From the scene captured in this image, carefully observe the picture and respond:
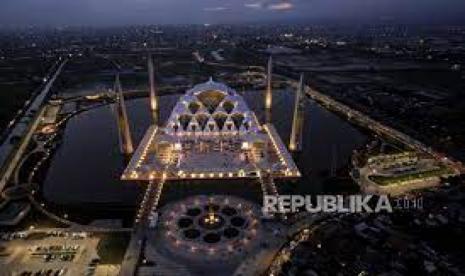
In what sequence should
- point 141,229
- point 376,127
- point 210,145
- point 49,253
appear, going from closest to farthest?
point 49,253
point 141,229
point 210,145
point 376,127

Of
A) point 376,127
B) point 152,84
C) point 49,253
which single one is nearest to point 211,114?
point 152,84

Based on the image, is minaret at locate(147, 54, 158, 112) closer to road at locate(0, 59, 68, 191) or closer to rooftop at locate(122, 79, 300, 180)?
rooftop at locate(122, 79, 300, 180)

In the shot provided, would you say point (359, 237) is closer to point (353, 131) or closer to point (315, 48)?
point (353, 131)

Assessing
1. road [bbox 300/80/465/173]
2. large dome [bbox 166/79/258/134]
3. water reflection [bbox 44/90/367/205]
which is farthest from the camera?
large dome [bbox 166/79/258/134]

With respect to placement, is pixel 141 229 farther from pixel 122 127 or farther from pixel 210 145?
pixel 122 127

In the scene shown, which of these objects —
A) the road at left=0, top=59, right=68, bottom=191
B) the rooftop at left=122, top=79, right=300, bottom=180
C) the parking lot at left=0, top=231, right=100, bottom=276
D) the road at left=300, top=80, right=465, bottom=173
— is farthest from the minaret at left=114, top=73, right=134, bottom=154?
the road at left=300, top=80, right=465, bottom=173

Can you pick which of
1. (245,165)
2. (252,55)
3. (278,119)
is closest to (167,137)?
(245,165)

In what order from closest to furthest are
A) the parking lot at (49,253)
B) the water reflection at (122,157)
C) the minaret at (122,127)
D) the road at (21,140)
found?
the parking lot at (49,253) → the water reflection at (122,157) → the road at (21,140) → the minaret at (122,127)

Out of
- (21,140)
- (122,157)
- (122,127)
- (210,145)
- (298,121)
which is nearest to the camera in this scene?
(210,145)

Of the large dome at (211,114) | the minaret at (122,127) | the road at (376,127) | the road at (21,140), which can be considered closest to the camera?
the road at (21,140)

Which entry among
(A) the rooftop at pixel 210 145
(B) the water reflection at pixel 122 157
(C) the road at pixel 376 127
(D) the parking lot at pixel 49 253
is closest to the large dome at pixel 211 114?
(A) the rooftop at pixel 210 145

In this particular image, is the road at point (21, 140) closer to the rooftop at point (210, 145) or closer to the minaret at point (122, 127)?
the minaret at point (122, 127)
